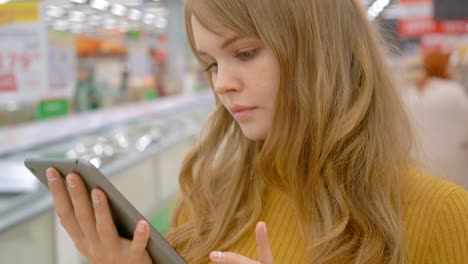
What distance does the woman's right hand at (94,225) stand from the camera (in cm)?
133

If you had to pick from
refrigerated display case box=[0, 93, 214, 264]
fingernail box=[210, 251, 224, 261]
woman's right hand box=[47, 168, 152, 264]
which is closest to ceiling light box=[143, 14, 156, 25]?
refrigerated display case box=[0, 93, 214, 264]

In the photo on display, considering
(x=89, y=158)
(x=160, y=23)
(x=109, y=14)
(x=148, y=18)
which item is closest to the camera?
(x=89, y=158)

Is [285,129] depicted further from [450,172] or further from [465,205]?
[450,172]

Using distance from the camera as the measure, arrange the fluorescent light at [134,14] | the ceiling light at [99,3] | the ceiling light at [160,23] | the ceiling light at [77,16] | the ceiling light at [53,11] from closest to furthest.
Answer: the ceiling light at [53,11] < the ceiling light at [99,3] < the ceiling light at [77,16] < the fluorescent light at [134,14] < the ceiling light at [160,23]

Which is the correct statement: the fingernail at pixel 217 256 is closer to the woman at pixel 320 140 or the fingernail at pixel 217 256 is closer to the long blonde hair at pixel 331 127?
the woman at pixel 320 140

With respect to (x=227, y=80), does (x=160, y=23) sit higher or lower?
lower

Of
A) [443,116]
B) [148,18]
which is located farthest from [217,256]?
[148,18]

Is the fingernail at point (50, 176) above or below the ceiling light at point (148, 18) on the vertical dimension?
above

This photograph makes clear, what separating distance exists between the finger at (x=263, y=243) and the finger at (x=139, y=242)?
0.27 m

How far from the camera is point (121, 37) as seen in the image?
1127cm

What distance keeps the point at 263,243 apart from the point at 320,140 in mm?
406

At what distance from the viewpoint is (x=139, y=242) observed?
52.6 inches

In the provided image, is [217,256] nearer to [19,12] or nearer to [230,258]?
[230,258]

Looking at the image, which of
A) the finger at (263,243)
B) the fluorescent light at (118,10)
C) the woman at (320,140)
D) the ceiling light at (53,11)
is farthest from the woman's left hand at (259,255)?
the fluorescent light at (118,10)
